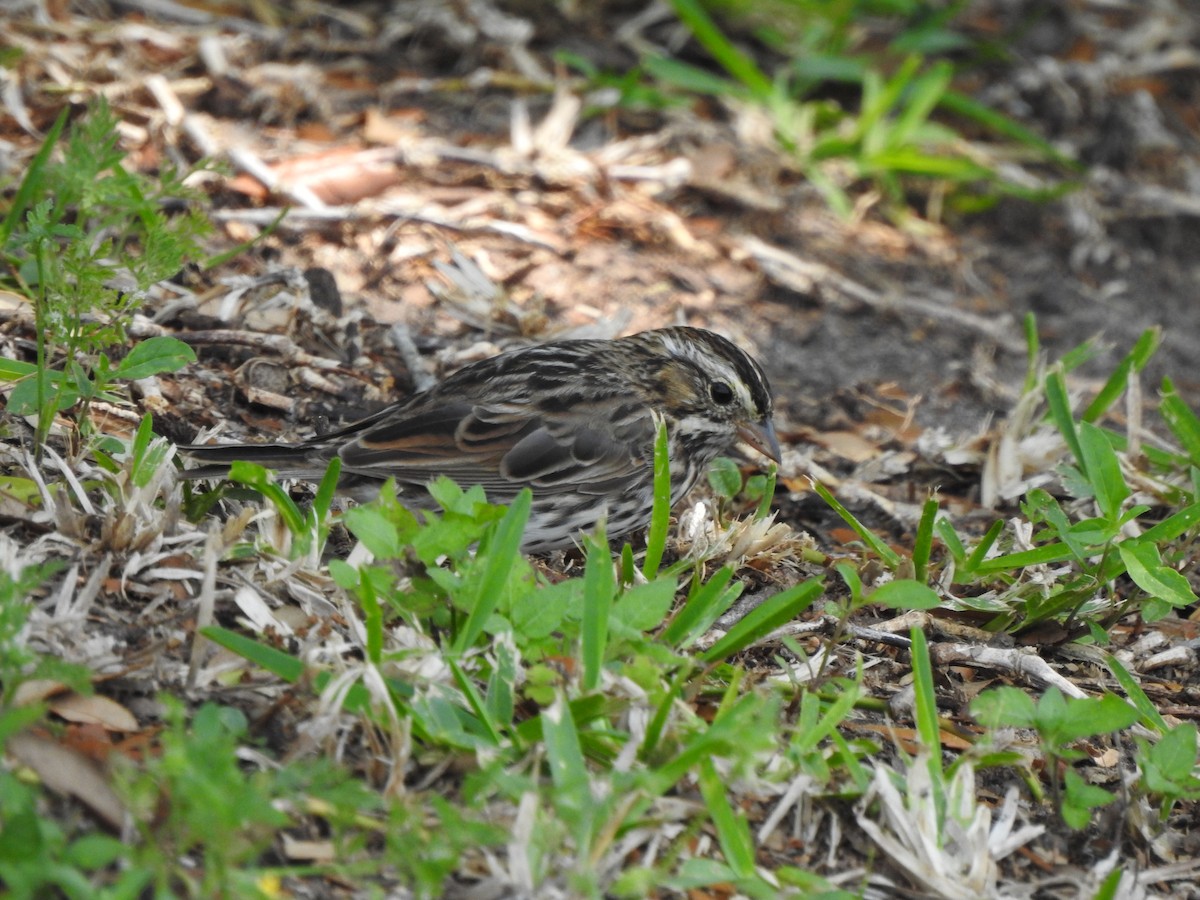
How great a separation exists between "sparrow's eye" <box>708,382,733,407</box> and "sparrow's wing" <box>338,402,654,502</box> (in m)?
0.32

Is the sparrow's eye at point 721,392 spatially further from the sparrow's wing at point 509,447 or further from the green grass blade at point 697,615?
the green grass blade at point 697,615

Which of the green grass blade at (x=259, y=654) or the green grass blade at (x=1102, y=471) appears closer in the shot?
the green grass blade at (x=259, y=654)

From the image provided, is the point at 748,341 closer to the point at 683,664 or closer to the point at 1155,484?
the point at 1155,484

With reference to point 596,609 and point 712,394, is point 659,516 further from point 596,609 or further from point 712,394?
point 712,394

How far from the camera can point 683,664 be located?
11.9 ft

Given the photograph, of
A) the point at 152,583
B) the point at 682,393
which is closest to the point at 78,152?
the point at 152,583

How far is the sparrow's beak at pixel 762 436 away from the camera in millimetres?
5504

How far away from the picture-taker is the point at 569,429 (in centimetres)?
528

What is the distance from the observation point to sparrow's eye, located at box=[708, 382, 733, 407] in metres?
5.47


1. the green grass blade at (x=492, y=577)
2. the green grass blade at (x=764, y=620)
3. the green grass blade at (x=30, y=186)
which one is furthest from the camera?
the green grass blade at (x=30, y=186)

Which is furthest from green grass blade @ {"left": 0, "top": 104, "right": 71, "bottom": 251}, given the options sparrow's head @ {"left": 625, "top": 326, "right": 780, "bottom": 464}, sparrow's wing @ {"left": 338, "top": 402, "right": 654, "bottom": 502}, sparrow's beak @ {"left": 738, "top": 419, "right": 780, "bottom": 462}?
sparrow's beak @ {"left": 738, "top": 419, "right": 780, "bottom": 462}

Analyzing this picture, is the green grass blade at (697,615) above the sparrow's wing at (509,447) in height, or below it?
above

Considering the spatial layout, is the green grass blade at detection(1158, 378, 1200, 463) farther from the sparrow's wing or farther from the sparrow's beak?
the sparrow's wing

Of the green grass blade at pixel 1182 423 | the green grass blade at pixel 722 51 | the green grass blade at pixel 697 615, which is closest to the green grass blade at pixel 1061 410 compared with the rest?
the green grass blade at pixel 1182 423
